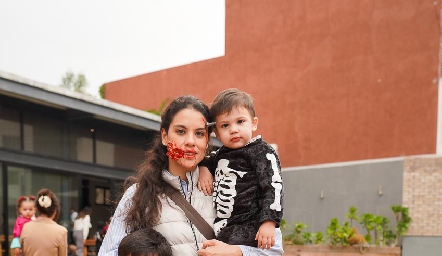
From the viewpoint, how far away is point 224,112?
2312mm

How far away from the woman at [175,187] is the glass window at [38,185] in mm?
8065

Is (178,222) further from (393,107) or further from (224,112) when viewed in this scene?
(393,107)

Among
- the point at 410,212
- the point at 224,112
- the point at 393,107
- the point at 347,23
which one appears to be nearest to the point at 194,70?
the point at 347,23

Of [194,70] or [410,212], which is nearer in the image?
[410,212]

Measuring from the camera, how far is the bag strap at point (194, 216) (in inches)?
82.4

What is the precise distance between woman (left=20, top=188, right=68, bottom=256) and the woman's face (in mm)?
3135

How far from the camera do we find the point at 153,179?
2186mm

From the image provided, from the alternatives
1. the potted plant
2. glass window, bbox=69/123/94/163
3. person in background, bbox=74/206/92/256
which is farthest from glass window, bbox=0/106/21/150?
the potted plant

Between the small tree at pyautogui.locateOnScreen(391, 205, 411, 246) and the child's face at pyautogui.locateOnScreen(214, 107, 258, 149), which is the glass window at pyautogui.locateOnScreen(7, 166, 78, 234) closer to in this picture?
the small tree at pyautogui.locateOnScreen(391, 205, 411, 246)

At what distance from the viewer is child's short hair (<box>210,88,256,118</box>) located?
7.59ft

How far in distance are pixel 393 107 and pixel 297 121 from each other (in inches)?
120

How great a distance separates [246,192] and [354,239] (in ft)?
28.0

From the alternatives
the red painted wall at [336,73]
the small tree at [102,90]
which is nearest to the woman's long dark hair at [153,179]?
the red painted wall at [336,73]

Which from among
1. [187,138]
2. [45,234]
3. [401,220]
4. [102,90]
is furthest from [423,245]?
[102,90]
